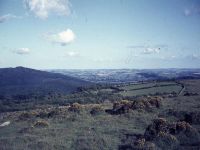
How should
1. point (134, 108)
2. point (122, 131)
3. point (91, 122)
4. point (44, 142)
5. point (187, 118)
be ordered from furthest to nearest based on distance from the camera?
point (134, 108)
point (91, 122)
point (187, 118)
point (122, 131)
point (44, 142)

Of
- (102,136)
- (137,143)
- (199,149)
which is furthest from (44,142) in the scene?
(199,149)

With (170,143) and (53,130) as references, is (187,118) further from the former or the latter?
(53,130)

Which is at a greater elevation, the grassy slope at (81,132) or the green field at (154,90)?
the grassy slope at (81,132)

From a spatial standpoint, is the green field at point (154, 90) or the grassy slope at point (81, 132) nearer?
A: the grassy slope at point (81, 132)

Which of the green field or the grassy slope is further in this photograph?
the green field

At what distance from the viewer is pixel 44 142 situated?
23.0 meters

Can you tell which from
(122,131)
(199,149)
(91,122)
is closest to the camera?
(199,149)

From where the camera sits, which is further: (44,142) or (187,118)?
(187,118)

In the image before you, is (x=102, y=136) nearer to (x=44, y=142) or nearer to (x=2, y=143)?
(x=44, y=142)

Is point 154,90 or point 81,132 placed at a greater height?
point 81,132

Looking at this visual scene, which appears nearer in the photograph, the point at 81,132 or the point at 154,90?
the point at 81,132

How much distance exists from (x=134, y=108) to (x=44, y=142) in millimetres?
19233

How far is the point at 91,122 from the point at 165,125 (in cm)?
927

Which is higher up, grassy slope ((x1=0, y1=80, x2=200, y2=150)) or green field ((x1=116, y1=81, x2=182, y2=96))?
grassy slope ((x1=0, y1=80, x2=200, y2=150))
